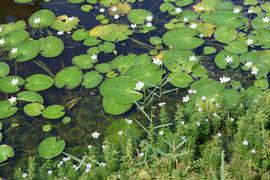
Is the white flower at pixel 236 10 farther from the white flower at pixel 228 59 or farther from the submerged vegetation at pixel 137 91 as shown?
the white flower at pixel 228 59

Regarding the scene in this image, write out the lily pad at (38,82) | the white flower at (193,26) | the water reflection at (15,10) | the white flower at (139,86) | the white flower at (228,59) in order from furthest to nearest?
1. the water reflection at (15,10)
2. the white flower at (193,26)
3. the white flower at (228,59)
4. the lily pad at (38,82)
5. the white flower at (139,86)

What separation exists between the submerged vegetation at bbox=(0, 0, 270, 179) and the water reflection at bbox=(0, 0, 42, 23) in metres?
0.12

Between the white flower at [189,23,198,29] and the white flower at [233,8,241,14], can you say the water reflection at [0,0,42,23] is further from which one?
the white flower at [233,8,241,14]

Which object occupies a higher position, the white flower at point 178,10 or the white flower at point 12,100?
the white flower at point 178,10

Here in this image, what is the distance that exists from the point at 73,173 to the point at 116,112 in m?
0.95

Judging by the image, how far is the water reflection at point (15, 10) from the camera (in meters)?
5.92

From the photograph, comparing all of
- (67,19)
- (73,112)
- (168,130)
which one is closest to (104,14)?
(67,19)

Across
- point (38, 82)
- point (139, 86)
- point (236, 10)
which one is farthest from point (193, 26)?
point (38, 82)

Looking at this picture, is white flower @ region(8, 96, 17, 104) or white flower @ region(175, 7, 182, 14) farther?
white flower @ region(175, 7, 182, 14)

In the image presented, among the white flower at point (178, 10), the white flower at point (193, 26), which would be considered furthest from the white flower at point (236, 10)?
the white flower at point (178, 10)

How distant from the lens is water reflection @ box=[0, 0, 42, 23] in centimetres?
592

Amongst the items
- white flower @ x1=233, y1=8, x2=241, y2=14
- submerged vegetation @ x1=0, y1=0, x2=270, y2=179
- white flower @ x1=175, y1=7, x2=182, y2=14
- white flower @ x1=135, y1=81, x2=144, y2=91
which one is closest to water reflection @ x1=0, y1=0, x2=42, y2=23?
submerged vegetation @ x1=0, y1=0, x2=270, y2=179

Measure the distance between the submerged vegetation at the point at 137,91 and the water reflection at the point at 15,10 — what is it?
4.6 inches

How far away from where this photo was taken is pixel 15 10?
600 centimetres
